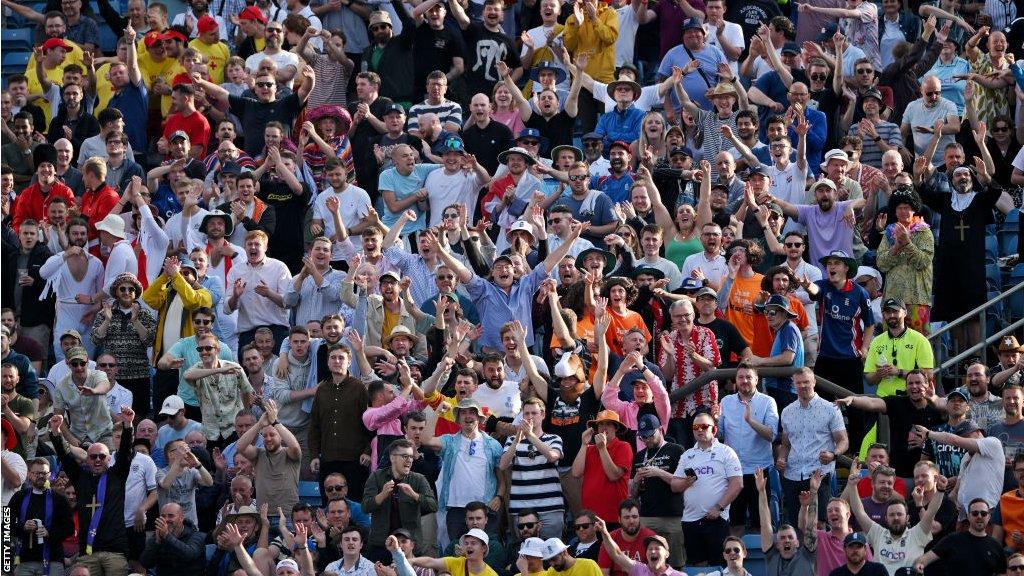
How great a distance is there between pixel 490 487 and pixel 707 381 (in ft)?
A: 6.56

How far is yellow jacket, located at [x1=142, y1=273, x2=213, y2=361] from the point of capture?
21.3 metres

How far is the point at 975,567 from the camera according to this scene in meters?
18.3

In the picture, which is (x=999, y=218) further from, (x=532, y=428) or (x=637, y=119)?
(x=532, y=428)

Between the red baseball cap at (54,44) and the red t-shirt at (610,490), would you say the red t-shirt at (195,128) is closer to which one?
the red baseball cap at (54,44)

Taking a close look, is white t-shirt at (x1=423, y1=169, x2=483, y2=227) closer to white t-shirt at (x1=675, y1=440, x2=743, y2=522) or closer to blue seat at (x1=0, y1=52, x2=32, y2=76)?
white t-shirt at (x1=675, y1=440, x2=743, y2=522)

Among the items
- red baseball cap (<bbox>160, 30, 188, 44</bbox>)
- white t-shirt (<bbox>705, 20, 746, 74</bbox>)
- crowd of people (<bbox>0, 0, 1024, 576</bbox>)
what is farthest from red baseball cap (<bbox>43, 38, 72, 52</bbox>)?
white t-shirt (<bbox>705, 20, 746, 74</bbox>)

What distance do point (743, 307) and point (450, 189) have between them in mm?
3514

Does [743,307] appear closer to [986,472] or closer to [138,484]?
[986,472]

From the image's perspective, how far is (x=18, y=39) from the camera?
2792 cm

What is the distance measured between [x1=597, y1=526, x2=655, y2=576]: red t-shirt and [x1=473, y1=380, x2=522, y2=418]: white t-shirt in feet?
5.46

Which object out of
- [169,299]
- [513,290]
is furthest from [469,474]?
[169,299]

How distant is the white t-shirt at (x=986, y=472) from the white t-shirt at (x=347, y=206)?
6.51m

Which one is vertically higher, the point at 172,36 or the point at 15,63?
the point at 172,36

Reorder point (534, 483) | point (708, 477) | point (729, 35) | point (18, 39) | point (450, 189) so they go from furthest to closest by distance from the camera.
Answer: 1. point (18, 39)
2. point (729, 35)
3. point (450, 189)
4. point (534, 483)
5. point (708, 477)
